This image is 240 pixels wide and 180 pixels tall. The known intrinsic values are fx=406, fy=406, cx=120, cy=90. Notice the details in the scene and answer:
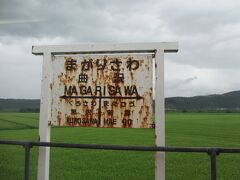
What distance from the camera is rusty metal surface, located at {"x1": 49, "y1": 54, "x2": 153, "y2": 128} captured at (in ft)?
13.0

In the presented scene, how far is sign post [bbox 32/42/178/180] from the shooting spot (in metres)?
3.92

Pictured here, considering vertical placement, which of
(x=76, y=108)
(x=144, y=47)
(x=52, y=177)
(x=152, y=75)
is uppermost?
(x=144, y=47)

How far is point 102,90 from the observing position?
4059 millimetres

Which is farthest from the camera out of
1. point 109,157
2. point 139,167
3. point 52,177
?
point 109,157

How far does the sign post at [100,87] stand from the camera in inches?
154

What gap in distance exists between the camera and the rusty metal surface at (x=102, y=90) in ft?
13.0

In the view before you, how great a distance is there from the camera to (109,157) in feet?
29.3

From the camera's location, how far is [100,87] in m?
4.06

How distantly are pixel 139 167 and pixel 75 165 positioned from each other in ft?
4.00

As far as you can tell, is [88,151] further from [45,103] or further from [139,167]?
[45,103]

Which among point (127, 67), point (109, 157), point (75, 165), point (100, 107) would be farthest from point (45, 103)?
point (109, 157)

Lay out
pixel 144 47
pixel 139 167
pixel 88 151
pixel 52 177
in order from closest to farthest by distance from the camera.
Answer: pixel 144 47, pixel 52 177, pixel 139 167, pixel 88 151

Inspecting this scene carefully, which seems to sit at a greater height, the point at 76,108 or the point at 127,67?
the point at 127,67

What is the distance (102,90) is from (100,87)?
0.04 m
